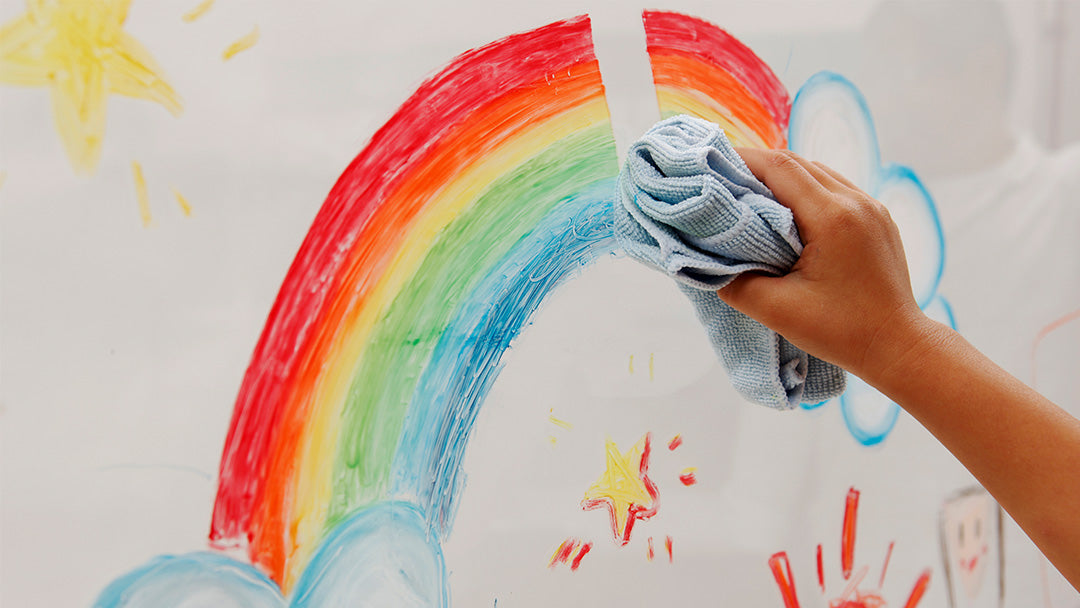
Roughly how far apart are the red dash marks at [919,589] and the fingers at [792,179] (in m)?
0.65

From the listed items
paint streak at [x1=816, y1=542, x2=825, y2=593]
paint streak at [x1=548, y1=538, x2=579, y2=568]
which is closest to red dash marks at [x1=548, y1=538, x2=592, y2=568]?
paint streak at [x1=548, y1=538, x2=579, y2=568]

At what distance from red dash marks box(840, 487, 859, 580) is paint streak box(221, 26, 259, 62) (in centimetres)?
75

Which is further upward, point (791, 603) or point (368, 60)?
point (368, 60)

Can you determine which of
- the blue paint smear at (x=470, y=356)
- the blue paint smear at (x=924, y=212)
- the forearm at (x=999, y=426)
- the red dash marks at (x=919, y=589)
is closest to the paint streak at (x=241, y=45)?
the blue paint smear at (x=470, y=356)

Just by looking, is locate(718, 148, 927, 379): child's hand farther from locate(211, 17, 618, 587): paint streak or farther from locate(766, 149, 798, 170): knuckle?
locate(211, 17, 618, 587): paint streak

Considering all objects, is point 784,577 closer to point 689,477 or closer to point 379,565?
point 689,477

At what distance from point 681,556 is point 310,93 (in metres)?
0.53

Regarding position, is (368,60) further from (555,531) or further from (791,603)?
(791,603)

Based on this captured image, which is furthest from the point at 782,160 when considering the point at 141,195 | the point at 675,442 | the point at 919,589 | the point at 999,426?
the point at 919,589

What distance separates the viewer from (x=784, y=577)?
836 millimetres

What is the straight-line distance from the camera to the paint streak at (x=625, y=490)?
0.71 m

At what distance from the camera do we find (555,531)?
0.69m

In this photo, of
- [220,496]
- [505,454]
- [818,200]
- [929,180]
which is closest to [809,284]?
[818,200]

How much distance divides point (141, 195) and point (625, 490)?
0.46 meters
